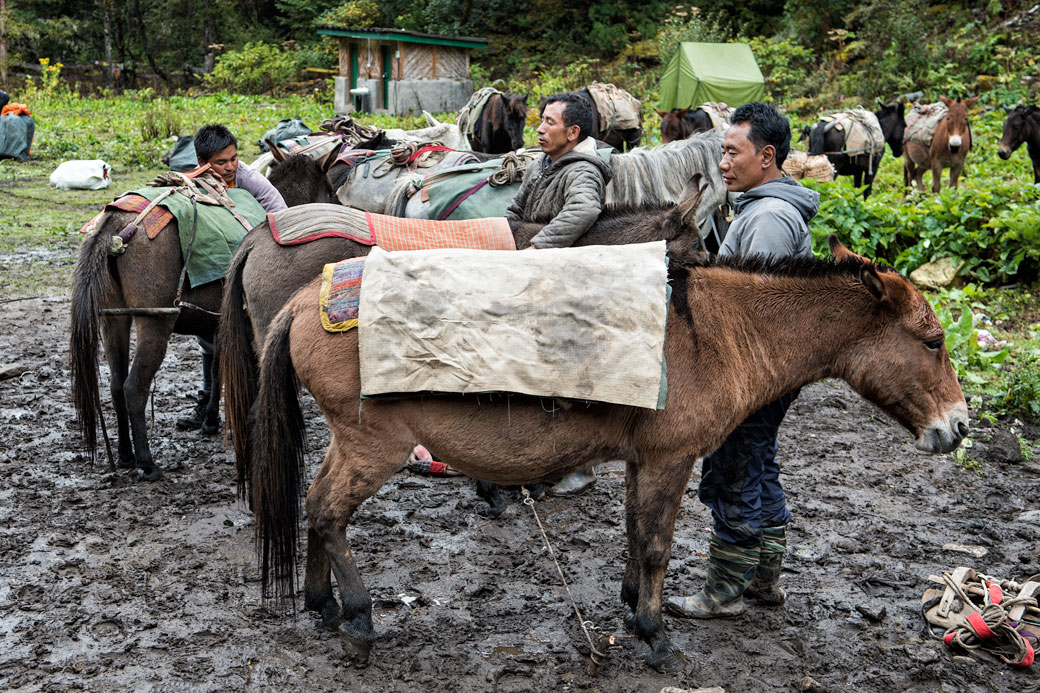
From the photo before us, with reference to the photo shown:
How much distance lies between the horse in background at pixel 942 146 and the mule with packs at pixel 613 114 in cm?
502

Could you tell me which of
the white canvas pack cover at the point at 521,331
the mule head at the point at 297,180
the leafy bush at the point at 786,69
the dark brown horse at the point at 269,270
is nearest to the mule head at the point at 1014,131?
the leafy bush at the point at 786,69

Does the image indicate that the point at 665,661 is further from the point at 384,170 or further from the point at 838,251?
the point at 384,170

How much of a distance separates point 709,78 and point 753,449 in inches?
686

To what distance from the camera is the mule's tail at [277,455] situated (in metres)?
3.22

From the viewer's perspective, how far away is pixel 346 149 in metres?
8.20

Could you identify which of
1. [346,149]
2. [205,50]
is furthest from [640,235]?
[205,50]

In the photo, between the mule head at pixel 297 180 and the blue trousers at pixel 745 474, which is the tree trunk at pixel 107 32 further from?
the blue trousers at pixel 745 474

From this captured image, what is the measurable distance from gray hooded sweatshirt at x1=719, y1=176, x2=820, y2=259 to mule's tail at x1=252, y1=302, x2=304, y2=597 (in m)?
1.89

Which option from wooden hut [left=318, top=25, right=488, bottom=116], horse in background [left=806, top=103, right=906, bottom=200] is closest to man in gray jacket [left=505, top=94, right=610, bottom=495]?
horse in background [left=806, top=103, right=906, bottom=200]

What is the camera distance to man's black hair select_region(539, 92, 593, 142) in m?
4.76

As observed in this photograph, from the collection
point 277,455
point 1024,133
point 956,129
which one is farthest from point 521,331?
point 1024,133

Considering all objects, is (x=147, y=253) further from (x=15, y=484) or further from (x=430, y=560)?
(x=430, y=560)

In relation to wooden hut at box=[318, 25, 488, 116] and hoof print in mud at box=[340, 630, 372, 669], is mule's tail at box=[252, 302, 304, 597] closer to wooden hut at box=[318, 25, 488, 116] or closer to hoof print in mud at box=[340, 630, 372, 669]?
hoof print in mud at box=[340, 630, 372, 669]

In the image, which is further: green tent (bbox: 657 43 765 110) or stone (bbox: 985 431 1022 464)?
green tent (bbox: 657 43 765 110)
